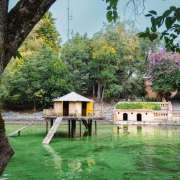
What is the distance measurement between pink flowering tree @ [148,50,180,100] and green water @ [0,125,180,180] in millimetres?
23206

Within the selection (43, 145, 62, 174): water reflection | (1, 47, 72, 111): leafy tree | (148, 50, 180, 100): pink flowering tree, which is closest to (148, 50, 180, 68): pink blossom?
A: (148, 50, 180, 100): pink flowering tree

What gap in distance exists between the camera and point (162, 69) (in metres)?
49.0

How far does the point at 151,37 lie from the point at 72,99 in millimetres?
26849

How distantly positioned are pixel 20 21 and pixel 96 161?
48.5 ft

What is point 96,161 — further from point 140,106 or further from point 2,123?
point 140,106

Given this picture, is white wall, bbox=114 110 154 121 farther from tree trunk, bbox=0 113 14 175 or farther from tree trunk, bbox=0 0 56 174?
tree trunk, bbox=0 113 14 175

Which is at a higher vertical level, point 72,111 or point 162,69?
point 162,69

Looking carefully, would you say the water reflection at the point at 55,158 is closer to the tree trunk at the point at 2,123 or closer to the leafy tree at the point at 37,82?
the tree trunk at the point at 2,123

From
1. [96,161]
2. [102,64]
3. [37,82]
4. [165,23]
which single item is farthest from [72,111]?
[165,23]

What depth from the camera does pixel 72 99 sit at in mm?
Result: 30516

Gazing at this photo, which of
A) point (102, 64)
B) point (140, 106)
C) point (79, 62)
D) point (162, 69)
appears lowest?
point (140, 106)

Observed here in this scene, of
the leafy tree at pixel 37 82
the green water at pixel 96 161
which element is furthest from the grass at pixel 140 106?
the green water at pixel 96 161

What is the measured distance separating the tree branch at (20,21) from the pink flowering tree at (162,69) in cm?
4590

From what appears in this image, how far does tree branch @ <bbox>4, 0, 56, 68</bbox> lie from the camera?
2.83m
